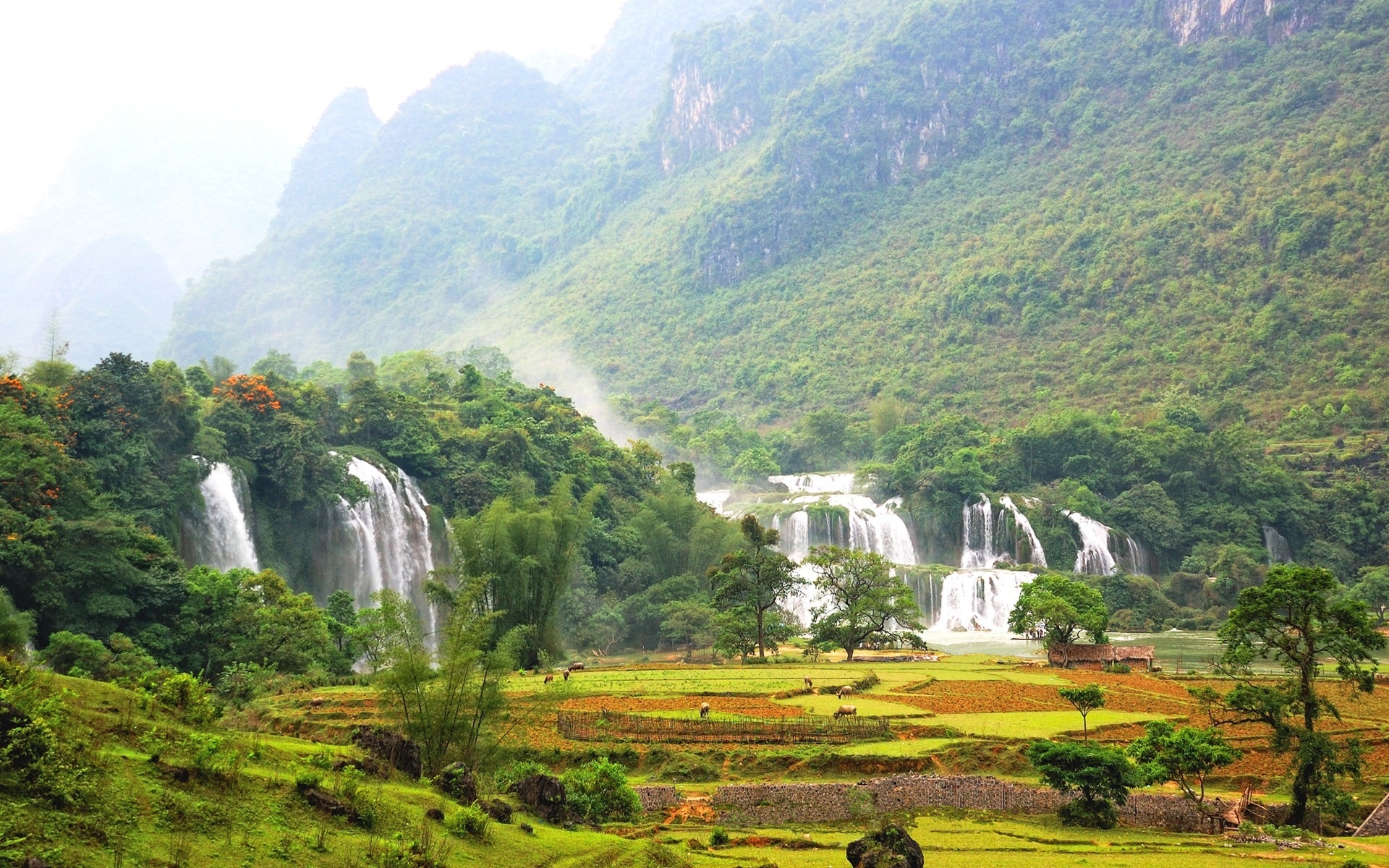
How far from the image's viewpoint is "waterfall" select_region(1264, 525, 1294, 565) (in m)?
66.4

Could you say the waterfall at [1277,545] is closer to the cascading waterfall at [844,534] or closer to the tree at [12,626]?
the cascading waterfall at [844,534]

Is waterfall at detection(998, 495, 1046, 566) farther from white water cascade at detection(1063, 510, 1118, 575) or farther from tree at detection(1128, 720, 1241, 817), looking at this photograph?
tree at detection(1128, 720, 1241, 817)

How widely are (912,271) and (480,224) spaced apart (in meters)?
92.3

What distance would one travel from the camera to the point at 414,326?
160 meters

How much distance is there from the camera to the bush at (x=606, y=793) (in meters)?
15.8

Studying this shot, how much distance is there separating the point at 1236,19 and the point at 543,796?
445 ft

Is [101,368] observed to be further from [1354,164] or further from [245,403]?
[1354,164]

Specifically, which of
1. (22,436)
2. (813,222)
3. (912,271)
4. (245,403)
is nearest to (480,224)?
(813,222)

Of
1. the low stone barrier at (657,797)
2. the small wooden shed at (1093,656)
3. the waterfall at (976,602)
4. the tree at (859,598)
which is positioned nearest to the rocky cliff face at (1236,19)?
the waterfall at (976,602)

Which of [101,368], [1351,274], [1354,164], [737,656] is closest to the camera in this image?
[101,368]

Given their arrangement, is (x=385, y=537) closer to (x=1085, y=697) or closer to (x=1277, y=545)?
(x=1085, y=697)

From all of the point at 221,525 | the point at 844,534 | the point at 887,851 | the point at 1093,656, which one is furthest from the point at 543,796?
the point at 844,534

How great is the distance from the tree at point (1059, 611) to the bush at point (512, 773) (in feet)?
81.4

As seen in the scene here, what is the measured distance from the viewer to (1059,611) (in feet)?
119
